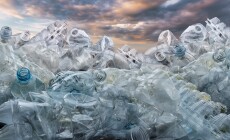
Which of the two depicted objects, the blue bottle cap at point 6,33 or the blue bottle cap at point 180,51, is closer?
the blue bottle cap at point 6,33

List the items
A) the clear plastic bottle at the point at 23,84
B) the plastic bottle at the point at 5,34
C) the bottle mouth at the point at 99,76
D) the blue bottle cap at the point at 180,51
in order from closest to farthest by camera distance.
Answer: the clear plastic bottle at the point at 23,84, the bottle mouth at the point at 99,76, the plastic bottle at the point at 5,34, the blue bottle cap at the point at 180,51

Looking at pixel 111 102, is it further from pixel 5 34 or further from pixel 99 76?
pixel 5 34

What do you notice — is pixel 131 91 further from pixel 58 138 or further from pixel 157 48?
pixel 157 48

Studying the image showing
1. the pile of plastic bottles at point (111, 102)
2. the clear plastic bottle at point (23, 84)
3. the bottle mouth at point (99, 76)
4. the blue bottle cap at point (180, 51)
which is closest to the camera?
the pile of plastic bottles at point (111, 102)

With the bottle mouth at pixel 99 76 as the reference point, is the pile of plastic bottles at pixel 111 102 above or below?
below

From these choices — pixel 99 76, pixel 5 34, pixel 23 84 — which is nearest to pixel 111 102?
pixel 99 76

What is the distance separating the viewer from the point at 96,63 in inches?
99.0

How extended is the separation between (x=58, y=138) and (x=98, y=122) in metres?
0.18

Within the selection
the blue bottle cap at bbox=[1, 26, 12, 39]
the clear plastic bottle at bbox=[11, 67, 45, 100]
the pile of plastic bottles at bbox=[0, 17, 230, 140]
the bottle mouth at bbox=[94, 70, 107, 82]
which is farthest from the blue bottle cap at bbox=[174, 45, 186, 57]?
the clear plastic bottle at bbox=[11, 67, 45, 100]

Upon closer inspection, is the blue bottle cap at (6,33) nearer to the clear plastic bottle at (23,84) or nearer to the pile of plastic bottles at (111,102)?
the pile of plastic bottles at (111,102)

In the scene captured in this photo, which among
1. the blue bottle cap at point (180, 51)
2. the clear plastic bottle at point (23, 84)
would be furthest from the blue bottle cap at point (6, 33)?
the blue bottle cap at point (180, 51)

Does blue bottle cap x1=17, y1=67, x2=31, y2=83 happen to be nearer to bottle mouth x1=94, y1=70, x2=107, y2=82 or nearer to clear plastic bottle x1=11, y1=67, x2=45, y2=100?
clear plastic bottle x1=11, y1=67, x2=45, y2=100

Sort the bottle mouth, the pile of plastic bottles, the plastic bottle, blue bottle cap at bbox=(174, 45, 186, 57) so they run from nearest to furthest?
1. the pile of plastic bottles
2. the bottle mouth
3. the plastic bottle
4. blue bottle cap at bbox=(174, 45, 186, 57)

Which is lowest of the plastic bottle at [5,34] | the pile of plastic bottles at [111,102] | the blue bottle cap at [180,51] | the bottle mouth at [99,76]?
the pile of plastic bottles at [111,102]
